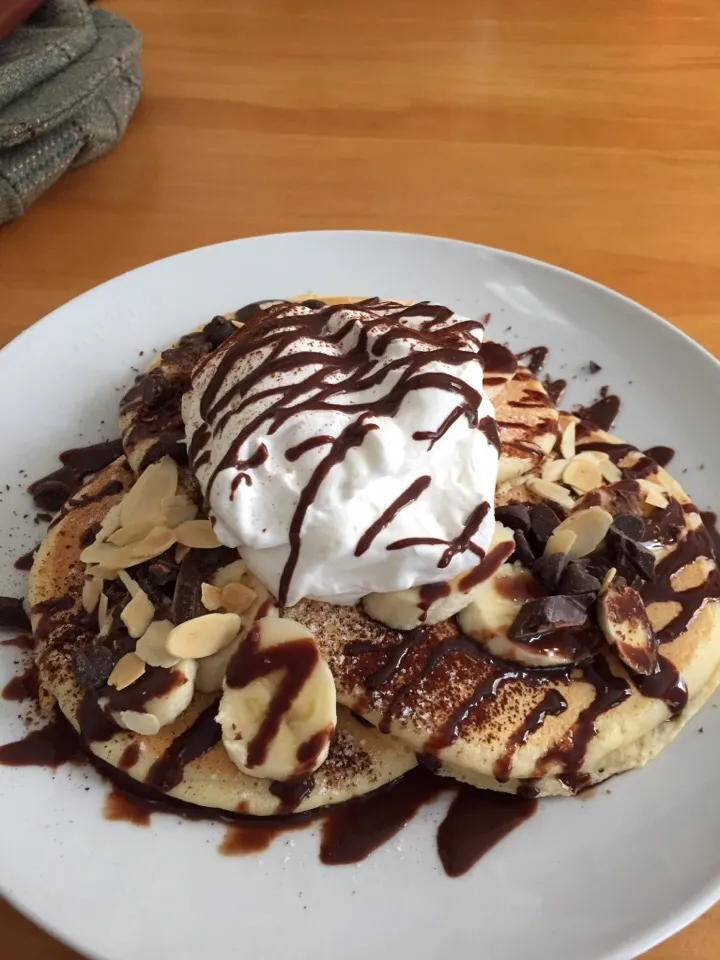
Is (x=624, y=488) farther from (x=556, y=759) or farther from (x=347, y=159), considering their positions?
(x=347, y=159)

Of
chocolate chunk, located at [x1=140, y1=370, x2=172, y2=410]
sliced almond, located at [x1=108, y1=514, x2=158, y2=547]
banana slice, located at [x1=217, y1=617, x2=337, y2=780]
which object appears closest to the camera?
banana slice, located at [x1=217, y1=617, x2=337, y2=780]

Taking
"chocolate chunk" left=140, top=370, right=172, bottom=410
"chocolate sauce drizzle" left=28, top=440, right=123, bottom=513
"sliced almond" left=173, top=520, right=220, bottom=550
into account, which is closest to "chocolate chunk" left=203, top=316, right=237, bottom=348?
"chocolate chunk" left=140, top=370, right=172, bottom=410

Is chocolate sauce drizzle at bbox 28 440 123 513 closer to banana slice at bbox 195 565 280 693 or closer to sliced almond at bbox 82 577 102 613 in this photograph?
sliced almond at bbox 82 577 102 613

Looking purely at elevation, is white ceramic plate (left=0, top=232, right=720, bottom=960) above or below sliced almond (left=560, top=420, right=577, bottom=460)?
below

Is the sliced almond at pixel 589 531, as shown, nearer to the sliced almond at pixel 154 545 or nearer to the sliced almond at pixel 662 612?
the sliced almond at pixel 662 612

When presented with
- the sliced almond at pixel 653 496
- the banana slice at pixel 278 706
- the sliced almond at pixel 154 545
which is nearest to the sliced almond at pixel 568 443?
the sliced almond at pixel 653 496
